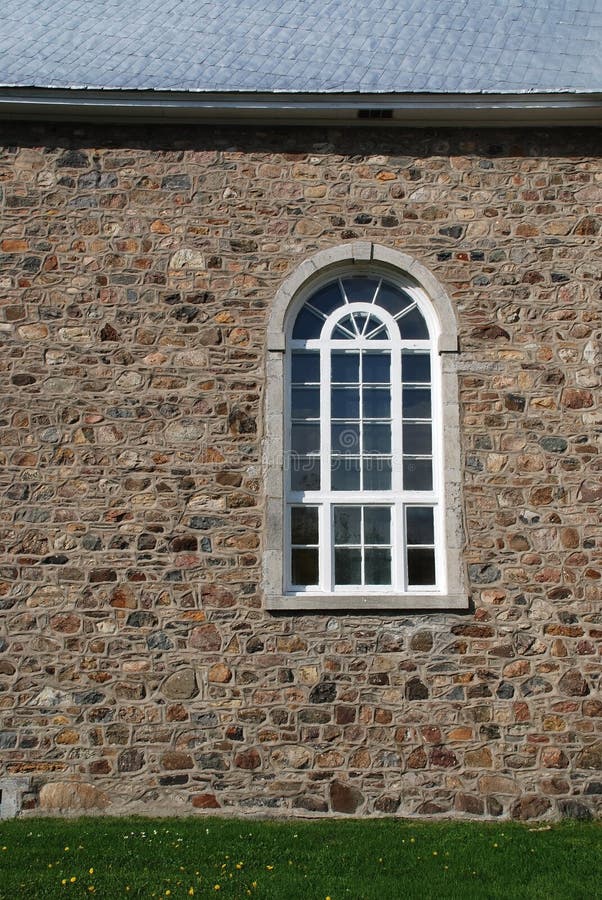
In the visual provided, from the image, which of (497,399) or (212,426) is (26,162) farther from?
(497,399)

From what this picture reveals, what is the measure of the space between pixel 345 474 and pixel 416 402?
0.88 m

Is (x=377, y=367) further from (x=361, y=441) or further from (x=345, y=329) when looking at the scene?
(x=361, y=441)

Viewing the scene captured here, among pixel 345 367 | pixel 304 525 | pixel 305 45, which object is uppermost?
pixel 305 45

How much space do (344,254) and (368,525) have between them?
2326 mm

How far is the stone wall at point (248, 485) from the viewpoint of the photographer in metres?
6.53

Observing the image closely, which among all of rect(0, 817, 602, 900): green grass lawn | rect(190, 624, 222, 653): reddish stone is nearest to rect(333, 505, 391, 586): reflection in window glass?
rect(190, 624, 222, 653): reddish stone

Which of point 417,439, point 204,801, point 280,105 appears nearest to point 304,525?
point 417,439

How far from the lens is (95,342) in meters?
7.14

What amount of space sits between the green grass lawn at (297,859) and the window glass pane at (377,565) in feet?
6.02

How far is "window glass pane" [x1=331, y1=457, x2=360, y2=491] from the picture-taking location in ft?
23.3

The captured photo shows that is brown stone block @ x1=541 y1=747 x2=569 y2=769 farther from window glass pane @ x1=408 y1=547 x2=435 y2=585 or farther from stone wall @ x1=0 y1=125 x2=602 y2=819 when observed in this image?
window glass pane @ x1=408 y1=547 x2=435 y2=585

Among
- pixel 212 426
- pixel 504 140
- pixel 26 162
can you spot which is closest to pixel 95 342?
pixel 212 426

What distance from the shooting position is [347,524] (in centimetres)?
708

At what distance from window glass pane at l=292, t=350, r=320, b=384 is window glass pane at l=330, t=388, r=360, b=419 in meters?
0.22
